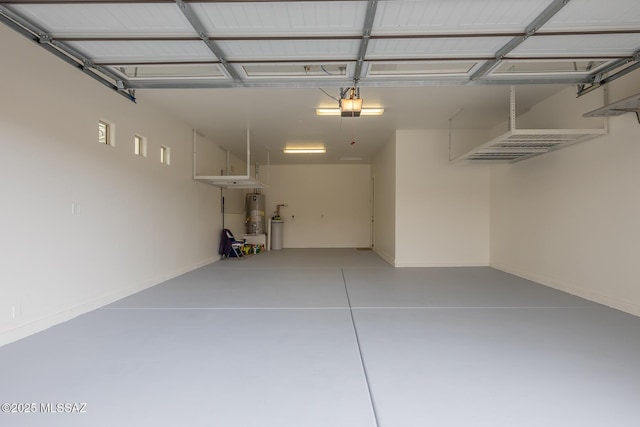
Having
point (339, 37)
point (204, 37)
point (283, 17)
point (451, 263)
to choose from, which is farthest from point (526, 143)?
point (204, 37)

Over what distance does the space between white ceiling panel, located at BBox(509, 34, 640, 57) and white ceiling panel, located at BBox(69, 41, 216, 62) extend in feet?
10.0

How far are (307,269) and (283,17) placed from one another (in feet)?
18.7

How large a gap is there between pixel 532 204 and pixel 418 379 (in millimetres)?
5239

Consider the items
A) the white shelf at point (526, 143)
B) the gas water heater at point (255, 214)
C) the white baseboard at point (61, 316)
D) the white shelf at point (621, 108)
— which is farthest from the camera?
the gas water heater at point (255, 214)

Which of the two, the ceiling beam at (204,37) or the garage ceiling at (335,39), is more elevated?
the garage ceiling at (335,39)

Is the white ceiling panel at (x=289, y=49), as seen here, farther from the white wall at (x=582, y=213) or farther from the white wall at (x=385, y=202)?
the white wall at (x=385, y=202)

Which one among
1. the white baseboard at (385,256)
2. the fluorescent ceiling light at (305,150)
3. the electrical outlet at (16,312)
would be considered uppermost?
the fluorescent ceiling light at (305,150)

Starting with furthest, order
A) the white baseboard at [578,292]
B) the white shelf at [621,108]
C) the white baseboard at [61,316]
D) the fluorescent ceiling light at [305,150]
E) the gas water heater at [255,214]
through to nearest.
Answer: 1. the gas water heater at [255,214]
2. the fluorescent ceiling light at [305,150]
3. the white baseboard at [578,292]
4. the white shelf at [621,108]
5. the white baseboard at [61,316]

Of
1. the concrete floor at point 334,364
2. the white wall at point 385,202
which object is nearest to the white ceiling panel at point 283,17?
the concrete floor at point 334,364

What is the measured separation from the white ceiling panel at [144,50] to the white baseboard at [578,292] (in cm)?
564

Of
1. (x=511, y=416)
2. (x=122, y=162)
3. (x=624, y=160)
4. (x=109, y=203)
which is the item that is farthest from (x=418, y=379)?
(x=122, y=162)

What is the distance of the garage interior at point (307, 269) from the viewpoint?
2.35 meters

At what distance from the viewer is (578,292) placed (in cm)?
507

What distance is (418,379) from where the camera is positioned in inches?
98.0
